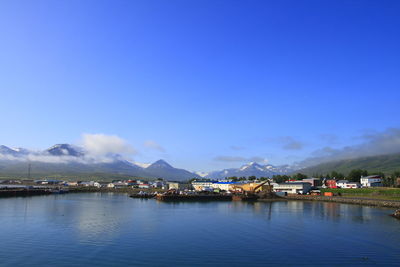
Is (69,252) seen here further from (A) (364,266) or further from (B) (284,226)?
(B) (284,226)

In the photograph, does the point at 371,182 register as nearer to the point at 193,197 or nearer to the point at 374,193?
the point at 374,193

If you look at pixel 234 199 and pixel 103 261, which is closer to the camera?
pixel 103 261

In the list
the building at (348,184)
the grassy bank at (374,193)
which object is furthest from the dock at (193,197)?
the building at (348,184)

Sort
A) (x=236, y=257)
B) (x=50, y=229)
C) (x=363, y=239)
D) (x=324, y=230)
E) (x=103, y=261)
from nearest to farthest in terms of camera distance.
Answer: (x=103, y=261), (x=236, y=257), (x=363, y=239), (x=50, y=229), (x=324, y=230)

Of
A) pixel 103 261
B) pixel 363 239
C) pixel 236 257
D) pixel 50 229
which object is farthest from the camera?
pixel 50 229

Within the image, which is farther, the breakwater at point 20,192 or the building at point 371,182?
the building at point 371,182

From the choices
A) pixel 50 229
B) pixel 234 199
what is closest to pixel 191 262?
pixel 50 229

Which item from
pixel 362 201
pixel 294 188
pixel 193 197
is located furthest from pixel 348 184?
pixel 193 197

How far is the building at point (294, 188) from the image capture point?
94.9 metres

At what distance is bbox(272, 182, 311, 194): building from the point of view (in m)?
94.9

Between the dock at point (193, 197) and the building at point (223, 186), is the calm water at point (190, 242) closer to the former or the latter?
the dock at point (193, 197)

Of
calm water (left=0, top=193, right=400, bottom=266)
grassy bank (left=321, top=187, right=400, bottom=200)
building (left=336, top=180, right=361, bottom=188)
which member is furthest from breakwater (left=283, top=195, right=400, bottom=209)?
building (left=336, top=180, right=361, bottom=188)

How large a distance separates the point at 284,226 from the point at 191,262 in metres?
17.7

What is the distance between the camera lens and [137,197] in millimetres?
82562
